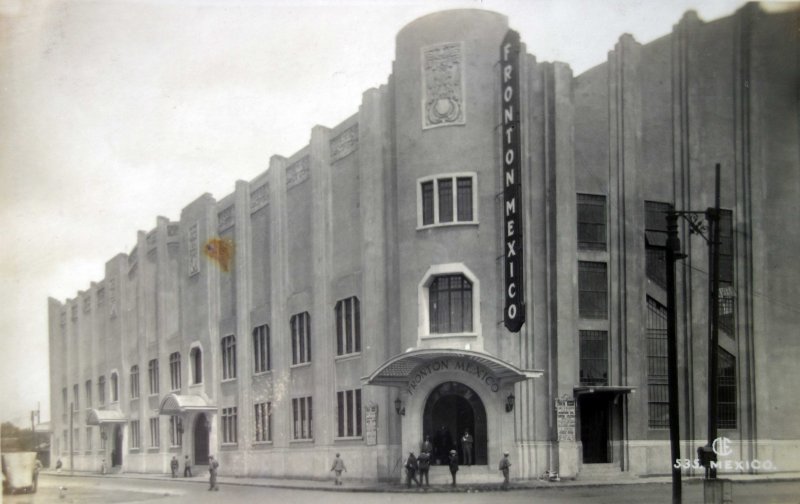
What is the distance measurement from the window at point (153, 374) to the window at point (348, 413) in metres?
24.6

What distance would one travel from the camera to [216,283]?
171 ft

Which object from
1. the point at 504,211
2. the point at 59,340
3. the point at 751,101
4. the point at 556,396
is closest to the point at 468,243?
the point at 504,211

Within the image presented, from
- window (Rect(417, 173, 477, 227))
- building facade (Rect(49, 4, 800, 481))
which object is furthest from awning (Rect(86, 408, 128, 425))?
window (Rect(417, 173, 477, 227))

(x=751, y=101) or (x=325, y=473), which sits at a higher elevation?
(x=751, y=101)

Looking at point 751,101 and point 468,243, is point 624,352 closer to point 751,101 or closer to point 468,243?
point 468,243

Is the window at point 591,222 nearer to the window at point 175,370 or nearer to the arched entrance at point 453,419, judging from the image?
the arched entrance at point 453,419

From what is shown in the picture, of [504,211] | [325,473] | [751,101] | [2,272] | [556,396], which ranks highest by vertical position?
[751,101]

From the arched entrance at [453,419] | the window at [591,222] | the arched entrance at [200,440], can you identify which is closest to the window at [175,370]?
the arched entrance at [200,440]

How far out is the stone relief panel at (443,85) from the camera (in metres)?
34.2

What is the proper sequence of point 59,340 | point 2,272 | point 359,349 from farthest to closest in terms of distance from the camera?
point 59,340 → point 359,349 → point 2,272

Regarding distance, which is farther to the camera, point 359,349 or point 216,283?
point 216,283

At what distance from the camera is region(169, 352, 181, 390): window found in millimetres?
56862

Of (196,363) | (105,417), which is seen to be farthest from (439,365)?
(105,417)

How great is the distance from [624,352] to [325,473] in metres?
13.7
